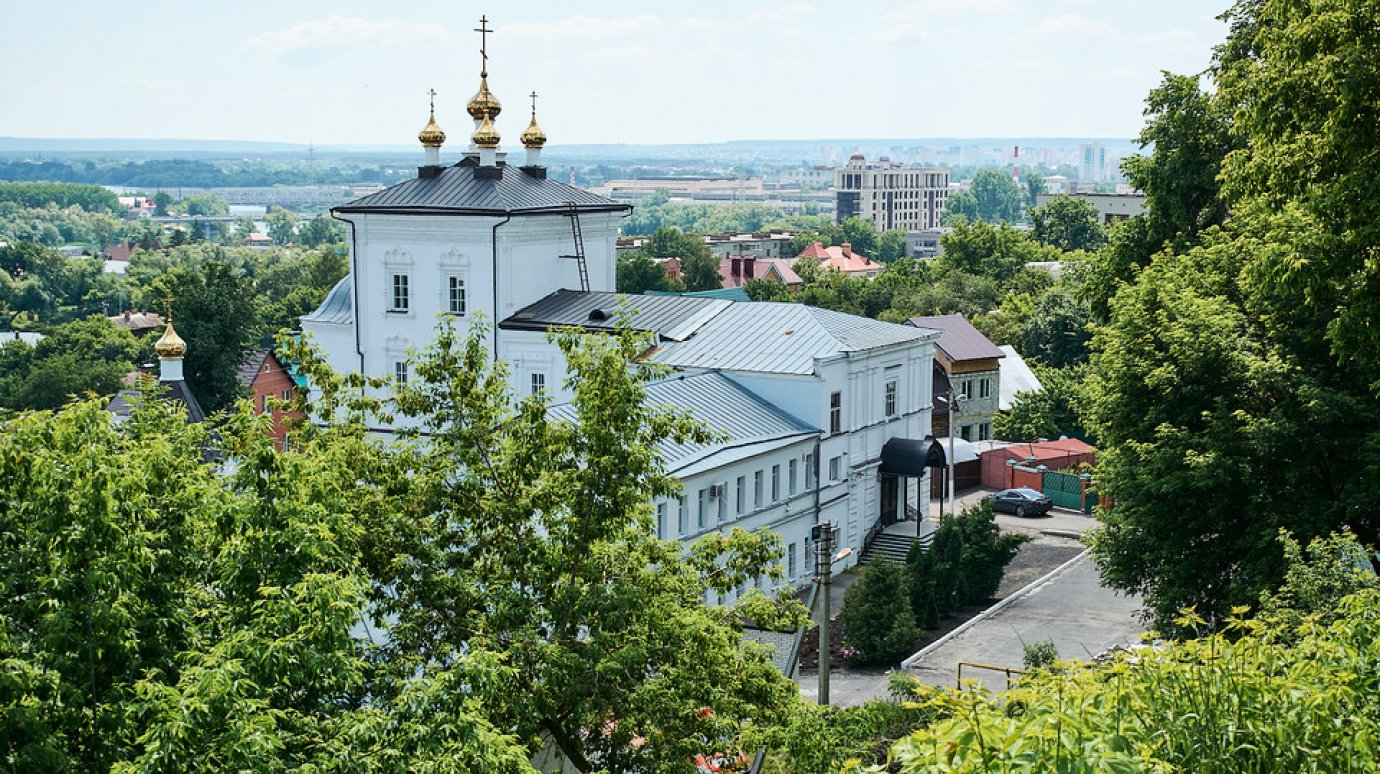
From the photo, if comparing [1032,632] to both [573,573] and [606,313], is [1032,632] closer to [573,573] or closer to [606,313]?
[606,313]

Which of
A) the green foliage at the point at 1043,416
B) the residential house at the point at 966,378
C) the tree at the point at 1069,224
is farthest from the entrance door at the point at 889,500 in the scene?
the tree at the point at 1069,224

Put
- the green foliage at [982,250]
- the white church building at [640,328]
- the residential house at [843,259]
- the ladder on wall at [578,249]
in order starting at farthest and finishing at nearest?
the residential house at [843,259] → the green foliage at [982,250] → the ladder on wall at [578,249] → the white church building at [640,328]

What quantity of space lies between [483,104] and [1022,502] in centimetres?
2003

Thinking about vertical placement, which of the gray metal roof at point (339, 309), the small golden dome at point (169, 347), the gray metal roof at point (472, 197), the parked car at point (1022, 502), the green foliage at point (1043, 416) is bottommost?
the parked car at point (1022, 502)

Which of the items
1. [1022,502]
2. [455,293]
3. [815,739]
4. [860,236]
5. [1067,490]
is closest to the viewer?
[815,739]

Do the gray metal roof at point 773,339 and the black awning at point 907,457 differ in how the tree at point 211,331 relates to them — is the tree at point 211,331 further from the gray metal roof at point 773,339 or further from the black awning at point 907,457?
the black awning at point 907,457

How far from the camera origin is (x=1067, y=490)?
48.1 metres

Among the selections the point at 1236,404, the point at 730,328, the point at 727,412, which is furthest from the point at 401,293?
the point at 1236,404

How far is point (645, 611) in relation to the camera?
15172mm

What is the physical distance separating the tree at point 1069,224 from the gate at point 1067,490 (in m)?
63.7

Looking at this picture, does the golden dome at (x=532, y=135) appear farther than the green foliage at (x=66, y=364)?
No

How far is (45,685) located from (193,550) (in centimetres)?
208

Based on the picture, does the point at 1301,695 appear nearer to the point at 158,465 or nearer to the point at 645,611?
the point at 645,611

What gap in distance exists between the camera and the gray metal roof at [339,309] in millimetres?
44406
